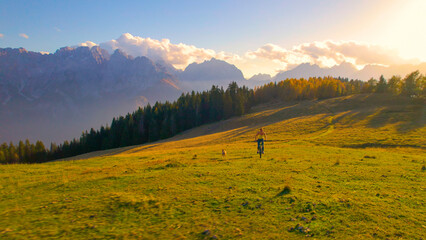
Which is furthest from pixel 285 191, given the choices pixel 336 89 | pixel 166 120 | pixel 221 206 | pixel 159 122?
pixel 336 89

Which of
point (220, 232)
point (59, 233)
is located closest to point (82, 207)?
point (59, 233)

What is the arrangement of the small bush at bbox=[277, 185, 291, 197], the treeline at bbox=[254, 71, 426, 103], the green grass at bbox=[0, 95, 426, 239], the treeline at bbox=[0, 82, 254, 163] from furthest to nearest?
the treeline at bbox=[0, 82, 254, 163]
the treeline at bbox=[254, 71, 426, 103]
the small bush at bbox=[277, 185, 291, 197]
the green grass at bbox=[0, 95, 426, 239]

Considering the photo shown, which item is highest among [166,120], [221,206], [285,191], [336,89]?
[336,89]

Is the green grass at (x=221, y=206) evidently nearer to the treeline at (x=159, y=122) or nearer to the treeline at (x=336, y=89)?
the treeline at (x=159, y=122)

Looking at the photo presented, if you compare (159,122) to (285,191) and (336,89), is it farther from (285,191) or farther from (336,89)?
(285,191)

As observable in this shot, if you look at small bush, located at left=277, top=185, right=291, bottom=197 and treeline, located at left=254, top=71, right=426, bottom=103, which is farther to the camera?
treeline, located at left=254, top=71, right=426, bottom=103

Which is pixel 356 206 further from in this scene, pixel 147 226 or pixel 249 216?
pixel 147 226

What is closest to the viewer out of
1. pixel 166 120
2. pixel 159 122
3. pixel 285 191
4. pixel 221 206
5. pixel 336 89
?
pixel 221 206

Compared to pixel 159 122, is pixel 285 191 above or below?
below

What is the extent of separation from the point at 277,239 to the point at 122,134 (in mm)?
120800

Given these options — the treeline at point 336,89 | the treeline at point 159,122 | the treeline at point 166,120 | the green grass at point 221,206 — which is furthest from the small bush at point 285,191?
the treeline at point 336,89

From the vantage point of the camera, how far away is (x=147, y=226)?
7.05 metres

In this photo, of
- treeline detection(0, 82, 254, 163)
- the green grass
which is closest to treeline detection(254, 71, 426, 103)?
treeline detection(0, 82, 254, 163)

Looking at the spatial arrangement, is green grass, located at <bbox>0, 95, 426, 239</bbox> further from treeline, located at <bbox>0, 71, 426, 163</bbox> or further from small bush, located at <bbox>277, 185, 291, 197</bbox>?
treeline, located at <bbox>0, 71, 426, 163</bbox>
